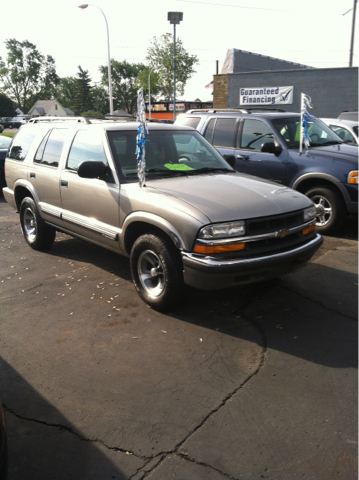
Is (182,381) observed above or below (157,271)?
below

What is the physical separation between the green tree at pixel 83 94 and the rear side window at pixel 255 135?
116 meters

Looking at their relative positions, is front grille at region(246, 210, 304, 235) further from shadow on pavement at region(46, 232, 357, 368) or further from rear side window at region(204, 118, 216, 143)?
rear side window at region(204, 118, 216, 143)

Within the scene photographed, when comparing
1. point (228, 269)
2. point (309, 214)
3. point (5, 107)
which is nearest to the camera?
point (228, 269)

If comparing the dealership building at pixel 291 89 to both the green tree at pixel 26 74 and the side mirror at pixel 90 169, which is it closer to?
the side mirror at pixel 90 169

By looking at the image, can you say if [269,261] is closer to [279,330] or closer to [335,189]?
[279,330]

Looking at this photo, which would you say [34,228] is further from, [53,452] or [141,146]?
[53,452]

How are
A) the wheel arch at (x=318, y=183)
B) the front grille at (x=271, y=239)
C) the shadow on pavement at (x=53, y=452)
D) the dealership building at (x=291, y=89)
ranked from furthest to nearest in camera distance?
1. the dealership building at (x=291, y=89)
2. the wheel arch at (x=318, y=183)
3. the front grille at (x=271, y=239)
4. the shadow on pavement at (x=53, y=452)

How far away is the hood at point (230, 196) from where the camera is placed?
3943mm

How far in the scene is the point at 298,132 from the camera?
7.70 meters

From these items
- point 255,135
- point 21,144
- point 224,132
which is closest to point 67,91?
point 224,132

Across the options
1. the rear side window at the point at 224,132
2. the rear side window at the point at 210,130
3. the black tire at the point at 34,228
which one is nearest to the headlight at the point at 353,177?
the rear side window at the point at 224,132

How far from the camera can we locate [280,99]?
23.7 m

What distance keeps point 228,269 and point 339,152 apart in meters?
4.33

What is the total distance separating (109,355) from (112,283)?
163cm
